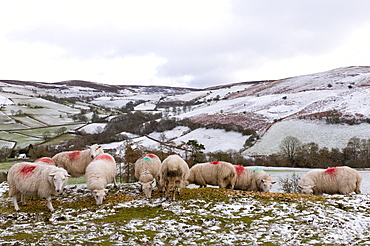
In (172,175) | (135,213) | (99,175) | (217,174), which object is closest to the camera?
(135,213)

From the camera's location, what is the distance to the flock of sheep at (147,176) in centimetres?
1051

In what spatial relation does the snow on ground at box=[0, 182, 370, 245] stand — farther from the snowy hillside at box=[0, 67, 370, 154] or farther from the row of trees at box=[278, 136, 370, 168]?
the snowy hillside at box=[0, 67, 370, 154]

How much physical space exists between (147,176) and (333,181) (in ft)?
37.0

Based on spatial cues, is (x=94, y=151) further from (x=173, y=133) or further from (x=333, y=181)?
(x=173, y=133)

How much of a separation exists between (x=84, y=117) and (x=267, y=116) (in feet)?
304

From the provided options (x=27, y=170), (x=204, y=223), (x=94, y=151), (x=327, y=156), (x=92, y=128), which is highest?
(x=94, y=151)

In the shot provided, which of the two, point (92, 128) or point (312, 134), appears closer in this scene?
point (312, 134)

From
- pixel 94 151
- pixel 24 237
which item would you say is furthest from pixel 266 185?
pixel 24 237

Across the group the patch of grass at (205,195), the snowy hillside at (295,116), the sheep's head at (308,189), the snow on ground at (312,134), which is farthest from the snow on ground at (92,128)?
the sheep's head at (308,189)

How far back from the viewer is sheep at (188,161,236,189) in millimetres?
16031

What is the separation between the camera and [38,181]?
10492 mm

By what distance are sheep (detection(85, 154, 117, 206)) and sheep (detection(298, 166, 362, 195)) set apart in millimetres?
11866

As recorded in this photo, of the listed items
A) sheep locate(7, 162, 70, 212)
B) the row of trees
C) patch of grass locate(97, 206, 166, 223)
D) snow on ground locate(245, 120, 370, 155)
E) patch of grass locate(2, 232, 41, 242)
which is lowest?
the row of trees

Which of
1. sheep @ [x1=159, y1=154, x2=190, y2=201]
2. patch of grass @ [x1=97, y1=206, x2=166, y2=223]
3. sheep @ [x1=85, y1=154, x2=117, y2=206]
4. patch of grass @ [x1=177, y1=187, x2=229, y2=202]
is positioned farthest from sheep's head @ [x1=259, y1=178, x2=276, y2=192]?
sheep @ [x1=85, y1=154, x2=117, y2=206]
